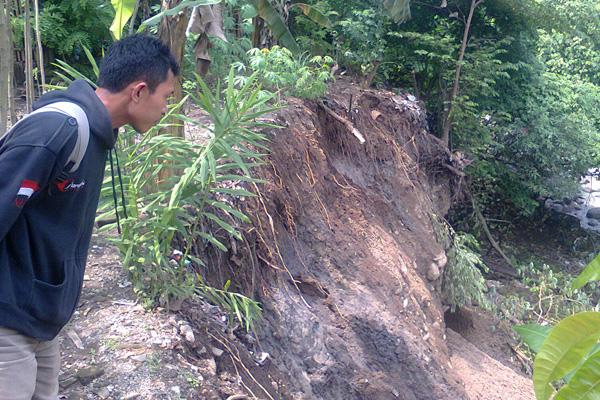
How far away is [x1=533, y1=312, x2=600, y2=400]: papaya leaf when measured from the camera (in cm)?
103

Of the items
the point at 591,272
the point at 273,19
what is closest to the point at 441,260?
the point at 273,19

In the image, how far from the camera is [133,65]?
5.35ft

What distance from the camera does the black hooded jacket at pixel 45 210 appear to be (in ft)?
4.38

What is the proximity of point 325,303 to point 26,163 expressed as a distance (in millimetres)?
4222

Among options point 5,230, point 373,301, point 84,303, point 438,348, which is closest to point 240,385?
point 84,303

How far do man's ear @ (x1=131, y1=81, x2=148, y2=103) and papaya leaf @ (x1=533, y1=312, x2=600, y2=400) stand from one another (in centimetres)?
144

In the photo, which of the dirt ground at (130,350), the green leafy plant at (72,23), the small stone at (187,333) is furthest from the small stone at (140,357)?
the green leafy plant at (72,23)

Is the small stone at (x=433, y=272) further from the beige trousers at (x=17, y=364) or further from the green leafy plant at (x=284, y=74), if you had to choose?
the beige trousers at (x=17, y=364)

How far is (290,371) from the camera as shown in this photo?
414 centimetres

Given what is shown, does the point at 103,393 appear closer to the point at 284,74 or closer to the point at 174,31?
the point at 174,31

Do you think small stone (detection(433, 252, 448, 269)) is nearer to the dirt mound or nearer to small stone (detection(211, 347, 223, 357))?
the dirt mound

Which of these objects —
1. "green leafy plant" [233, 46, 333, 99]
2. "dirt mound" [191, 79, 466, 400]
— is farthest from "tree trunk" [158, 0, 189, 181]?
"green leafy plant" [233, 46, 333, 99]

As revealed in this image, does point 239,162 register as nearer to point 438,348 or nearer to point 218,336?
point 218,336

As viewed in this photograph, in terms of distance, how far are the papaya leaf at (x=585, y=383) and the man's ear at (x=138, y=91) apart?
1.50 m
